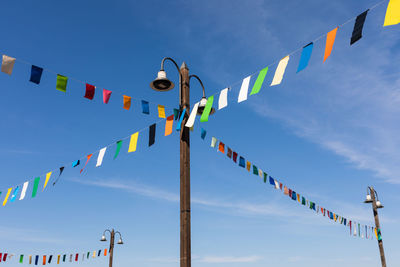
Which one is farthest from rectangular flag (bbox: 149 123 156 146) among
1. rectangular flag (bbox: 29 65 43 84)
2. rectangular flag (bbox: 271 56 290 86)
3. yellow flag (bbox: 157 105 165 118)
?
rectangular flag (bbox: 271 56 290 86)

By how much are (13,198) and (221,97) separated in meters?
8.73

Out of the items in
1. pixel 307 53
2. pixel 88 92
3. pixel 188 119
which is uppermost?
pixel 88 92

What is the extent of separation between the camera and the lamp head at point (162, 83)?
7.62m

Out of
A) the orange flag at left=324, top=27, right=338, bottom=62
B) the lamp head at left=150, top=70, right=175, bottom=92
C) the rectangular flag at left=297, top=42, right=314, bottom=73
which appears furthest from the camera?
the lamp head at left=150, top=70, right=175, bottom=92

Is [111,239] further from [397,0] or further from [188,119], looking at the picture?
[397,0]

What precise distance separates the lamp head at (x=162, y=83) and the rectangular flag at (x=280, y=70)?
2.35 meters

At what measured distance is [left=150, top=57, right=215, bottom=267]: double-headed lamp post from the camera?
6.54 meters

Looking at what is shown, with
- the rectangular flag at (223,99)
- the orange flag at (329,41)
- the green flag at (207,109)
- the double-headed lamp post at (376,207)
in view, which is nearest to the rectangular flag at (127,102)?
the green flag at (207,109)

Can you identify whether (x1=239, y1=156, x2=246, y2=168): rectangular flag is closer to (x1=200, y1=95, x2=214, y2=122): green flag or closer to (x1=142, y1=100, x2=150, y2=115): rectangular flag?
(x1=142, y1=100, x2=150, y2=115): rectangular flag

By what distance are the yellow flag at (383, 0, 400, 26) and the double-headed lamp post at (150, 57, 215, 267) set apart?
410 cm

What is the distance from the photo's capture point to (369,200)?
61.8ft

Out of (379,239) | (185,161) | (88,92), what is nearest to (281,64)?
(185,161)

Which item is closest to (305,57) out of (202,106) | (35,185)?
(202,106)

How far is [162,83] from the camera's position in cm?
770
